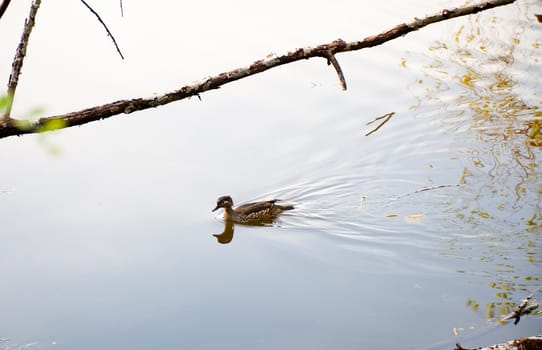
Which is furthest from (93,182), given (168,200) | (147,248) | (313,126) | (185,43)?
(185,43)

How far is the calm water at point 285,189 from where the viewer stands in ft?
19.9

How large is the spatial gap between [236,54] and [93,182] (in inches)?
141

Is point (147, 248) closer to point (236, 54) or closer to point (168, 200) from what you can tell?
point (168, 200)

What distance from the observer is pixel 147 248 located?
24.0ft

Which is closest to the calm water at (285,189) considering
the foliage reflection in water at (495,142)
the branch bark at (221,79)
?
the foliage reflection in water at (495,142)

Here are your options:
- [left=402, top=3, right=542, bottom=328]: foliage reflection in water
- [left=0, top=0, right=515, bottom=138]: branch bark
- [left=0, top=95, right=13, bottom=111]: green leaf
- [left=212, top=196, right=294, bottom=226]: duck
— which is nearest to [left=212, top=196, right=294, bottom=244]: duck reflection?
[left=212, top=196, right=294, bottom=226]: duck

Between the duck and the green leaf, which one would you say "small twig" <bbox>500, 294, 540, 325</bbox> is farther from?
the green leaf

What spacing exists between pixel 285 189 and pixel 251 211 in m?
0.73

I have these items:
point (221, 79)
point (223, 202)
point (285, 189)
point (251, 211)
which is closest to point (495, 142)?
point (285, 189)

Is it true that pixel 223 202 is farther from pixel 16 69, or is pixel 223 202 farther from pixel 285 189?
pixel 16 69

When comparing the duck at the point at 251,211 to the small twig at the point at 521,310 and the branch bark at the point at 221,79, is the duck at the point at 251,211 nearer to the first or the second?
the small twig at the point at 521,310

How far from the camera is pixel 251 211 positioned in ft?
26.7

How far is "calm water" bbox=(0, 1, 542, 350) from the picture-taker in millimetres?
6051

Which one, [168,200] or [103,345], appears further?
[168,200]
